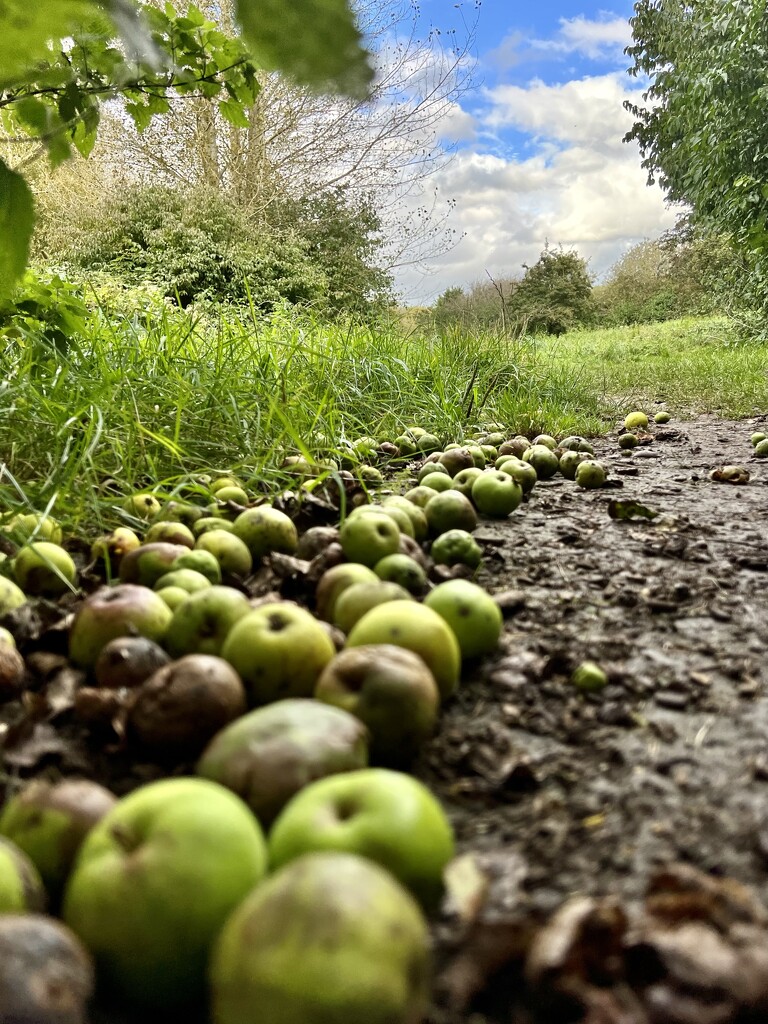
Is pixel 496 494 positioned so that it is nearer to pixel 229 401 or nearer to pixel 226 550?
pixel 226 550

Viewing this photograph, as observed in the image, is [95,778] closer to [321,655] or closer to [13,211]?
[321,655]

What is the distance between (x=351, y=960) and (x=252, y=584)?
1825 millimetres

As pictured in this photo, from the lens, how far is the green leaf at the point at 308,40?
0.49 meters

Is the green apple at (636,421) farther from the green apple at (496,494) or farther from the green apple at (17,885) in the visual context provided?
the green apple at (17,885)

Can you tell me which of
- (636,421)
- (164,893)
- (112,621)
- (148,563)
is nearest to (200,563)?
(148,563)

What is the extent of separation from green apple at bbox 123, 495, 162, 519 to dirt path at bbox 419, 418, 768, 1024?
142 centimetres

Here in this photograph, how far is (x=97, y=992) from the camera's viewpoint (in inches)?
38.4

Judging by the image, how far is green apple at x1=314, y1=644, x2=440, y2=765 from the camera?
1.42 meters

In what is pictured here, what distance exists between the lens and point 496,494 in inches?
135

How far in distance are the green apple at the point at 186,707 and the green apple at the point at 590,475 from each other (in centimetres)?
321

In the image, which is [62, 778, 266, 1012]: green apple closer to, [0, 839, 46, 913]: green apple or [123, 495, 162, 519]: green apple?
[0, 839, 46, 913]: green apple

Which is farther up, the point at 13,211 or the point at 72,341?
the point at 72,341

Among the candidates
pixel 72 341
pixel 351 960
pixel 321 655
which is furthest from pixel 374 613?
pixel 72 341

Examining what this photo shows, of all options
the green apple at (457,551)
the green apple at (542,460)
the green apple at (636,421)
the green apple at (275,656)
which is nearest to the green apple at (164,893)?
the green apple at (275,656)
